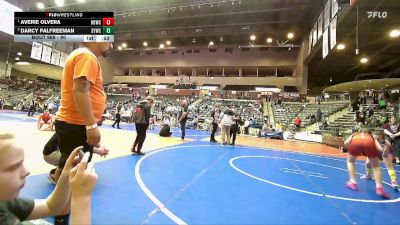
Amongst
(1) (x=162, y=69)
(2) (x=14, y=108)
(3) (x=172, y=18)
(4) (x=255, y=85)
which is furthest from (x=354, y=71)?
(2) (x=14, y=108)

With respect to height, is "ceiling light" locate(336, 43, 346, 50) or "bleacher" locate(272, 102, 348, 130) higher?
"ceiling light" locate(336, 43, 346, 50)

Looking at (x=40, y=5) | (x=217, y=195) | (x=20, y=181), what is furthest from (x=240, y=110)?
(x=20, y=181)

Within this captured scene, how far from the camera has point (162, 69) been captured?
135 feet

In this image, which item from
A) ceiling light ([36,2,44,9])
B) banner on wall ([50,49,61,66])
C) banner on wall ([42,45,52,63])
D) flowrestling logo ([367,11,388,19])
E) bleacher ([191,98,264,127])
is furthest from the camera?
banner on wall ([50,49,61,66])

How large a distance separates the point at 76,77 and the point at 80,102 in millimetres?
202

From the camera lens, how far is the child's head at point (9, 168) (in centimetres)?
88

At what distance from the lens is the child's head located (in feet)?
2.87

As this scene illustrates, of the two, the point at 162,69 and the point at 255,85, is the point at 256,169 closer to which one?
the point at 255,85

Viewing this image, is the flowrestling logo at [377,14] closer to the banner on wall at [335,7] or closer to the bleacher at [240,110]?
the banner on wall at [335,7]

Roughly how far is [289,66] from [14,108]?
1304 inches

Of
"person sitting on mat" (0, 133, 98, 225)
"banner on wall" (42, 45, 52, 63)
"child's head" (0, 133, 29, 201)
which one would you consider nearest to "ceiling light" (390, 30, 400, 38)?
"person sitting on mat" (0, 133, 98, 225)

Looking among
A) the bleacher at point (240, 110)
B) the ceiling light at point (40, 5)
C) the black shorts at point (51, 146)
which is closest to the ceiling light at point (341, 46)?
the bleacher at point (240, 110)

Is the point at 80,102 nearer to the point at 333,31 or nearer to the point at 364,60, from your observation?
the point at 333,31
